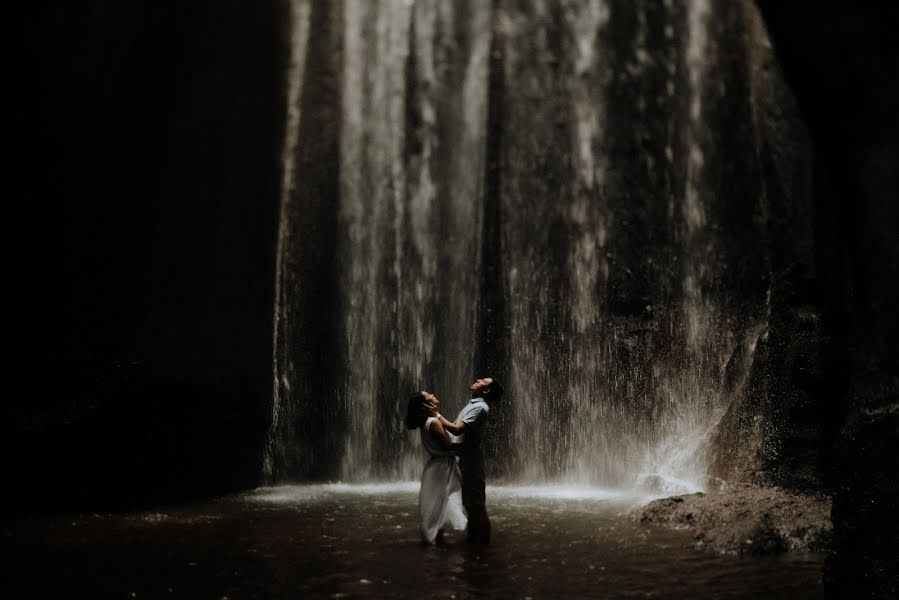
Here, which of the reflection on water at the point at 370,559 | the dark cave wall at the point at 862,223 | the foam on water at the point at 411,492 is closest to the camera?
the dark cave wall at the point at 862,223

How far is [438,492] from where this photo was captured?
272 inches

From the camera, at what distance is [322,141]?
50.6 feet

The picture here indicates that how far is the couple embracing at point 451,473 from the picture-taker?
6801 mm

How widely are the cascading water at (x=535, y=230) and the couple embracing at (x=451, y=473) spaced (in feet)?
22.0

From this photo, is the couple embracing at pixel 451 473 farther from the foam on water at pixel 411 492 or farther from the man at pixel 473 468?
the foam on water at pixel 411 492

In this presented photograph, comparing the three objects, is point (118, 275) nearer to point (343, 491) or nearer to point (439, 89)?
point (343, 491)

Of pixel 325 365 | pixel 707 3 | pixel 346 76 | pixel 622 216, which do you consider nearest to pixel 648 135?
pixel 622 216

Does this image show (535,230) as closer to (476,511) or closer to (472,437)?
(472,437)

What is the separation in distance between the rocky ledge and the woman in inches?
73.3

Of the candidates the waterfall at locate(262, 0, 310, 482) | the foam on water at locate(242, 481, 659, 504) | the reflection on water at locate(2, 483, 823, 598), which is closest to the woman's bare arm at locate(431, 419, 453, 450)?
the reflection on water at locate(2, 483, 823, 598)

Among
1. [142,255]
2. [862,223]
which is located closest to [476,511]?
[862,223]

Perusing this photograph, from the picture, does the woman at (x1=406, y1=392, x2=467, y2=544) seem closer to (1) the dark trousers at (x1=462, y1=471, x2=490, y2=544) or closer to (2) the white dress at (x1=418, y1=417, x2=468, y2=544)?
(2) the white dress at (x1=418, y1=417, x2=468, y2=544)

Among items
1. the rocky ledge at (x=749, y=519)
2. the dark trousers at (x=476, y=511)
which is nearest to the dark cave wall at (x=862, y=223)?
the rocky ledge at (x=749, y=519)

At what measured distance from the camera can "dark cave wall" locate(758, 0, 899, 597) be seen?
3.21 meters
